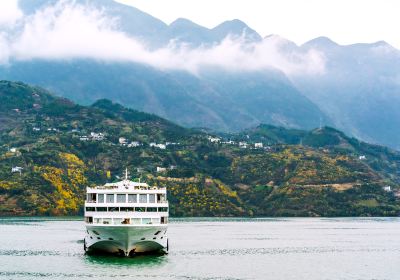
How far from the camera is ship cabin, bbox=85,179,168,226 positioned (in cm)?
11469

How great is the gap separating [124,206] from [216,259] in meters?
18.0

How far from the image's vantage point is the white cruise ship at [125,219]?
11381cm

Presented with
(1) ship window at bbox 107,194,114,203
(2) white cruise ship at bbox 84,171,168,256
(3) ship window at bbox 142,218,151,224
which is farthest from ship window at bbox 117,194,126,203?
(3) ship window at bbox 142,218,151,224

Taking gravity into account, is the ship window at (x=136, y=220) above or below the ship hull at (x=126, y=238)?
above

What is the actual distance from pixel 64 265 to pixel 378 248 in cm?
6754

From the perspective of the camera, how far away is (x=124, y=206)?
379 ft

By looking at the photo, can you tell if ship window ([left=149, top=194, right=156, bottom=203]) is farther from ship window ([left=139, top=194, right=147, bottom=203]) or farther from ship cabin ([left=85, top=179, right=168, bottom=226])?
ship window ([left=139, top=194, right=147, bottom=203])

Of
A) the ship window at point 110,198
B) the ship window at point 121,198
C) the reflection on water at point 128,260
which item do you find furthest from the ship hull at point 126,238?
the ship window at point 121,198

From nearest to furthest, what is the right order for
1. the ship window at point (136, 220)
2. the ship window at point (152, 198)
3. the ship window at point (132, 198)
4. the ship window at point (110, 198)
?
the ship window at point (136, 220) < the ship window at point (132, 198) < the ship window at point (110, 198) < the ship window at point (152, 198)

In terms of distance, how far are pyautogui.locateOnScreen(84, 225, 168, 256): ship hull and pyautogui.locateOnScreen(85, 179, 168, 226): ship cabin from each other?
3.87 ft

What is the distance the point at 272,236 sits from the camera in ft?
612

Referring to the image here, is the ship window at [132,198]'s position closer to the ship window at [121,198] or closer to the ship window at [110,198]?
the ship window at [121,198]

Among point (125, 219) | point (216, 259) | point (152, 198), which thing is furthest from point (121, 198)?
point (216, 259)

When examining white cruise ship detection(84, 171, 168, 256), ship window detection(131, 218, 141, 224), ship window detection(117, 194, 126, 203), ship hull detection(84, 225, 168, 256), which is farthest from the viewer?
ship window detection(117, 194, 126, 203)
